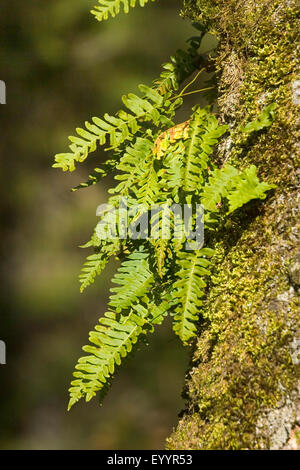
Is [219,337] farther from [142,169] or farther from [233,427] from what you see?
[142,169]

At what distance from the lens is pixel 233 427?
96cm

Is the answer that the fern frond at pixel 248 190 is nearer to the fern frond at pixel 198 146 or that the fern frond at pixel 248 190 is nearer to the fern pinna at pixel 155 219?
the fern pinna at pixel 155 219

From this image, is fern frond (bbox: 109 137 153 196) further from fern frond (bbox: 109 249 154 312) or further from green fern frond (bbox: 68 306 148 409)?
green fern frond (bbox: 68 306 148 409)

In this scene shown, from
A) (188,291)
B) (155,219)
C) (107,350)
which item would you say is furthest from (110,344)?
(155,219)

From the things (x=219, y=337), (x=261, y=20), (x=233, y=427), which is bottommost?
(x=233, y=427)

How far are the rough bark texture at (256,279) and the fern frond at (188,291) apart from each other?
0.08 m

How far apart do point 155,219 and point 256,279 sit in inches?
13.1

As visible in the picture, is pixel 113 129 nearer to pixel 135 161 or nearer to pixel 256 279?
pixel 135 161

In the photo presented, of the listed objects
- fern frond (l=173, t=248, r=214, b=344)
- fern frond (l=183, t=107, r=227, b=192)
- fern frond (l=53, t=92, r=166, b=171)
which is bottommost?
fern frond (l=173, t=248, r=214, b=344)

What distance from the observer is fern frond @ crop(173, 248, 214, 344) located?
1.12 m

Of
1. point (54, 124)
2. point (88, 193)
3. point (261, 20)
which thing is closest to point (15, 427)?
point (88, 193)

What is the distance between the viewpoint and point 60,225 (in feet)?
10.1

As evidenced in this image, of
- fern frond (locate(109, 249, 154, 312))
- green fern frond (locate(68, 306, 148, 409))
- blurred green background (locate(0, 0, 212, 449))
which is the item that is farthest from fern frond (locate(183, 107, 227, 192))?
blurred green background (locate(0, 0, 212, 449))

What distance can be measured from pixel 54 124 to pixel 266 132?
226 centimetres
